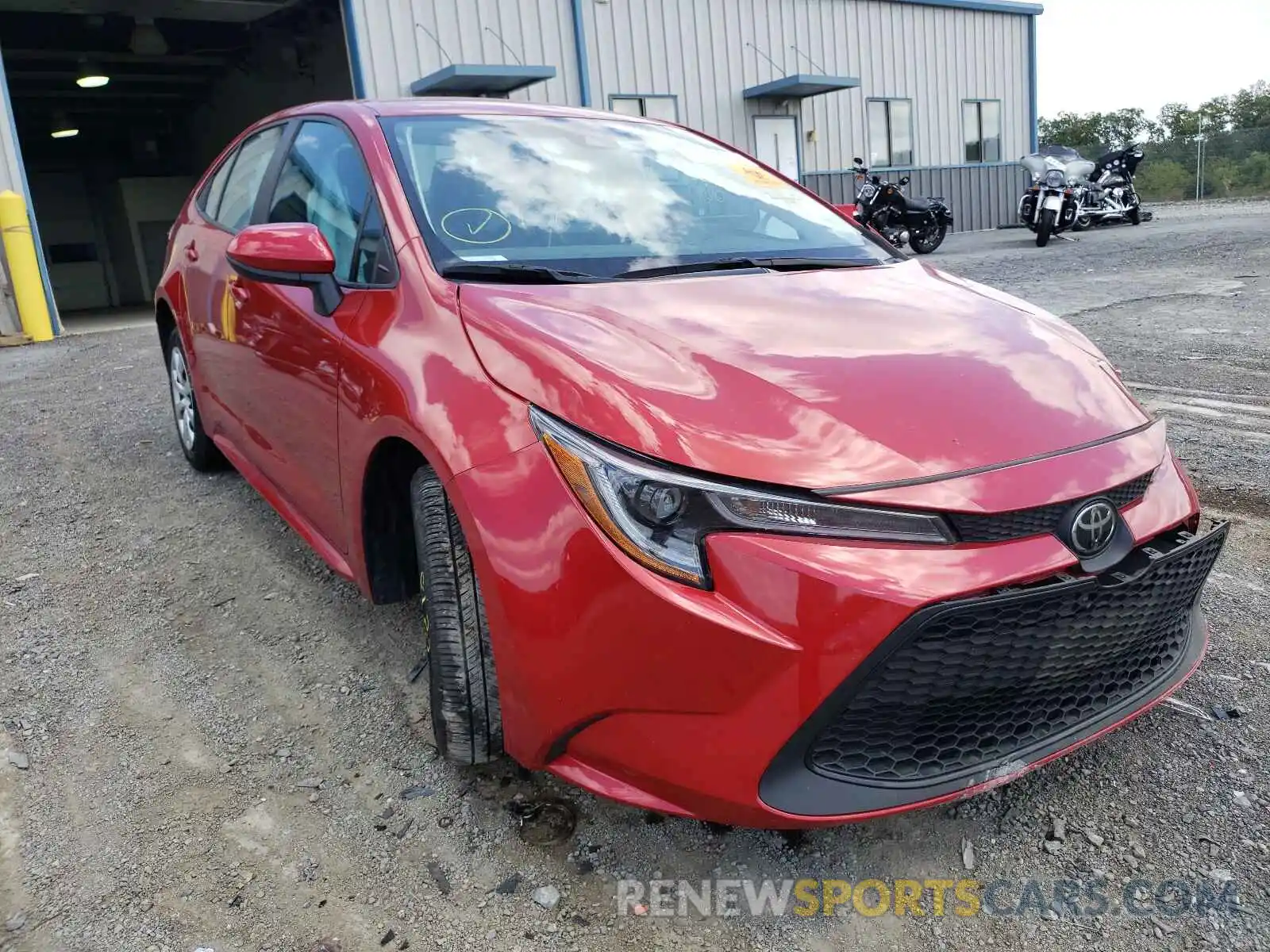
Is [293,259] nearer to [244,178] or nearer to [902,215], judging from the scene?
[244,178]

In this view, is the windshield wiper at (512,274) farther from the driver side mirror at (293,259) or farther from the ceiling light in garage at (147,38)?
the ceiling light in garage at (147,38)

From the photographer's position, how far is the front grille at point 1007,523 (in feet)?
4.98

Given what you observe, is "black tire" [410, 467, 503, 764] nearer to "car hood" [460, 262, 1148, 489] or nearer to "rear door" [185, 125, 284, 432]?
"car hood" [460, 262, 1148, 489]

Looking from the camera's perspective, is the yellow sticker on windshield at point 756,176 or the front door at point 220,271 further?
the front door at point 220,271

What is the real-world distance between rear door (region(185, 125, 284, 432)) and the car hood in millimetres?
1567

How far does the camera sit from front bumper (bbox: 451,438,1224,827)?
1.45 meters

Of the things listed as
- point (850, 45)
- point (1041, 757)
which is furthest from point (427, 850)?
point (850, 45)

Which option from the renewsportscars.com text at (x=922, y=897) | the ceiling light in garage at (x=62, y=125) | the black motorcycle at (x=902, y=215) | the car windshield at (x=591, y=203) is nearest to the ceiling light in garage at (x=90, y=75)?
the ceiling light in garage at (x=62, y=125)

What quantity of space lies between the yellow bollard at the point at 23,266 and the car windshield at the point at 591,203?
9.40 m

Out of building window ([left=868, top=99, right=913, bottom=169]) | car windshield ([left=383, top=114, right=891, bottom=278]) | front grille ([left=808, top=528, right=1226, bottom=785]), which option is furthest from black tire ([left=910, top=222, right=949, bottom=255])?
front grille ([left=808, top=528, right=1226, bottom=785])

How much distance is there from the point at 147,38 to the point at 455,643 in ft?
55.7

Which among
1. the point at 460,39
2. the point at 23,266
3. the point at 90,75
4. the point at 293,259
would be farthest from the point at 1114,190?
the point at 90,75

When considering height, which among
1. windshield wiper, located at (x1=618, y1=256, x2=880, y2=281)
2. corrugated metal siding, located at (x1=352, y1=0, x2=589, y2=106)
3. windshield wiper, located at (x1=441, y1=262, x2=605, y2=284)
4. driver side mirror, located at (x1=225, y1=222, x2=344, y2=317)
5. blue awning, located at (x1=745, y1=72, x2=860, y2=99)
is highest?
corrugated metal siding, located at (x1=352, y1=0, x2=589, y2=106)

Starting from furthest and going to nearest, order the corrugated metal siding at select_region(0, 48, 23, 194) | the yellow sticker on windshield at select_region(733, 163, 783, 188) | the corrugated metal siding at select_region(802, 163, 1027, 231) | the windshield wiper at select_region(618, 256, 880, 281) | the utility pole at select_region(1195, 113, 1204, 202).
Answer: the utility pole at select_region(1195, 113, 1204, 202) < the corrugated metal siding at select_region(802, 163, 1027, 231) < the corrugated metal siding at select_region(0, 48, 23, 194) < the yellow sticker on windshield at select_region(733, 163, 783, 188) < the windshield wiper at select_region(618, 256, 880, 281)
